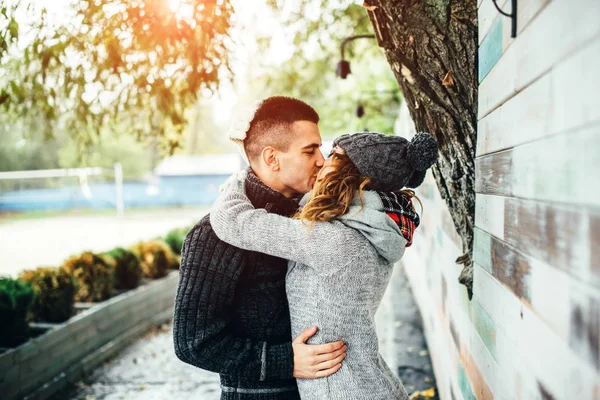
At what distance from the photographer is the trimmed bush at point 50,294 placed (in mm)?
5574

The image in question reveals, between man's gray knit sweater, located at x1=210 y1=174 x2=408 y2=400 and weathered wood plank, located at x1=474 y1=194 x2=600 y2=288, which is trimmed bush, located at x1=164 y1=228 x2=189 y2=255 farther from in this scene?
weathered wood plank, located at x1=474 y1=194 x2=600 y2=288

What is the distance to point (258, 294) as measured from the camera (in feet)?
6.68

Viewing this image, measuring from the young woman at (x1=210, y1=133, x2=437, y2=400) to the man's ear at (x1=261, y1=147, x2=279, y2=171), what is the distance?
1.03 ft

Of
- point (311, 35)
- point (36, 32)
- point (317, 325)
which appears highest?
point (311, 35)

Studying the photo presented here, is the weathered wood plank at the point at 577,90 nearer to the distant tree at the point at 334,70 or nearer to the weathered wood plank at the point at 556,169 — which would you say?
the weathered wood plank at the point at 556,169

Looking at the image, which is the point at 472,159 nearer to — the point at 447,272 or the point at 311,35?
the point at 447,272

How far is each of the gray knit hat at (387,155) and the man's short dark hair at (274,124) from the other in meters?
0.37

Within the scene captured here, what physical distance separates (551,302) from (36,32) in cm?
360

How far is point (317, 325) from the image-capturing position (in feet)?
5.98

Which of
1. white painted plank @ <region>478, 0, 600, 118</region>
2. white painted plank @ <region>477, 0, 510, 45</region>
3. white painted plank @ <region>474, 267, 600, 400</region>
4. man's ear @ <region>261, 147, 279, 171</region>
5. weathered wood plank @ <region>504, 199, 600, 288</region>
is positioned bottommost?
white painted plank @ <region>474, 267, 600, 400</region>

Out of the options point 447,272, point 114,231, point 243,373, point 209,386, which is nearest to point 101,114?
point 209,386

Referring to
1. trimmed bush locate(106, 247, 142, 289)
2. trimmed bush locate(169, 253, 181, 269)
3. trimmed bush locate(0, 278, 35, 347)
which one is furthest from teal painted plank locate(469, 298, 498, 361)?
trimmed bush locate(169, 253, 181, 269)

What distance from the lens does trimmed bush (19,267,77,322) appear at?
18.3ft

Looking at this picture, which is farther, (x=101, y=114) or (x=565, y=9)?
(x=101, y=114)
